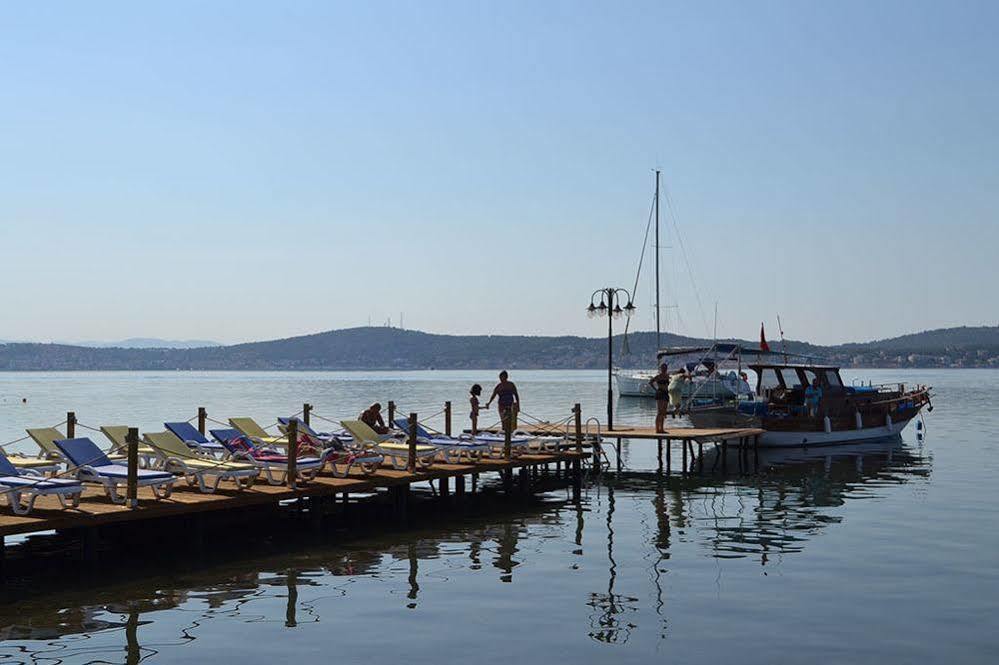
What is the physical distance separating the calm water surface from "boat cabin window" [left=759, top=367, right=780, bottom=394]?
53.8 ft

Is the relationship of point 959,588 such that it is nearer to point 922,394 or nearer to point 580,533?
point 580,533

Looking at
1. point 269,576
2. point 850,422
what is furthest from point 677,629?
point 850,422

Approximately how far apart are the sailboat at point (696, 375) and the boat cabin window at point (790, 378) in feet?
5.80

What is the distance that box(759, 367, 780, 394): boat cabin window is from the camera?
43.0 m

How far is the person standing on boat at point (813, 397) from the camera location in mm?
41844

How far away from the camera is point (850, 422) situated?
4394cm

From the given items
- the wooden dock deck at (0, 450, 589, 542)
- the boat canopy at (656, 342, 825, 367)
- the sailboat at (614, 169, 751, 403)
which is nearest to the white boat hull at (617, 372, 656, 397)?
the sailboat at (614, 169, 751, 403)

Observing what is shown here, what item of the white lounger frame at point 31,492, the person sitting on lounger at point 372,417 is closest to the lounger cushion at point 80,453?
the white lounger frame at point 31,492

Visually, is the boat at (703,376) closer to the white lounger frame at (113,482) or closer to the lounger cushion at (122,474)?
the white lounger frame at (113,482)

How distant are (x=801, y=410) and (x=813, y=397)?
0.96 metres

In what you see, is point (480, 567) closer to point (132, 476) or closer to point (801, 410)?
point (132, 476)

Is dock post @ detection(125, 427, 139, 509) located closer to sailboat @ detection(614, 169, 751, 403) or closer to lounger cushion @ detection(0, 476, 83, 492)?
lounger cushion @ detection(0, 476, 83, 492)

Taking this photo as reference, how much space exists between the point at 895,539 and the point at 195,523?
12693 mm

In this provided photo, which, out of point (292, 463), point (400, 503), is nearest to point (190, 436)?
point (400, 503)
